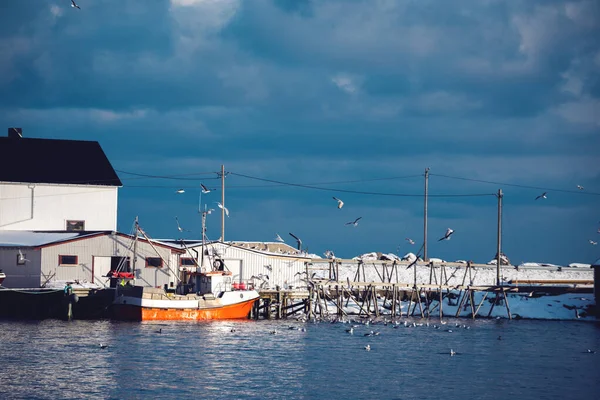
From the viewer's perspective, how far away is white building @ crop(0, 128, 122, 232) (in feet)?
237

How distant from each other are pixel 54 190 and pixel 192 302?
17.8 meters

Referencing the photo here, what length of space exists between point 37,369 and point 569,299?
150 feet

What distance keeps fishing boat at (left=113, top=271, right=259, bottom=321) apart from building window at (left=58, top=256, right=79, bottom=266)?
14.7ft

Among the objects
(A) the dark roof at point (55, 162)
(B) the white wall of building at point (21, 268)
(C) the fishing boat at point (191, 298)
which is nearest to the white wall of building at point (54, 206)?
(A) the dark roof at point (55, 162)

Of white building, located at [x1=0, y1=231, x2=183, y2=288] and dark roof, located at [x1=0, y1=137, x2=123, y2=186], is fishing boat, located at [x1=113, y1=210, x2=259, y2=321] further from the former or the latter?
dark roof, located at [x1=0, y1=137, x2=123, y2=186]

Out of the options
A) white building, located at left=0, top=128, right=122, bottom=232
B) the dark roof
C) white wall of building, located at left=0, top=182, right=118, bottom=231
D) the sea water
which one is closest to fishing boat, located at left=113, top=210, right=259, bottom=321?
the sea water

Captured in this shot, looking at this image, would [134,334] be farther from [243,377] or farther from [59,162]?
[59,162]

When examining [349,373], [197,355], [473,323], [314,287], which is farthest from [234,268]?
[349,373]

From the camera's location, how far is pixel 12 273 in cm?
6197

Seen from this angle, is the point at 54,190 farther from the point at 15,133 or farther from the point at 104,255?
the point at 104,255

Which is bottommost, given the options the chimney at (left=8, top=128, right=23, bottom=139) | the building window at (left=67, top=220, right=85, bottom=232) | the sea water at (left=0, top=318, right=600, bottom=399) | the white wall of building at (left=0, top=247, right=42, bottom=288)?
the sea water at (left=0, top=318, right=600, bottom=399)

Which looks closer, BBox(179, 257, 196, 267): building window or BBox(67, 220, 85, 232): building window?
BBox(179, 257, 196, 267): building window

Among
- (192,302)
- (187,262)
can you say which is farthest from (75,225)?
(192,302)

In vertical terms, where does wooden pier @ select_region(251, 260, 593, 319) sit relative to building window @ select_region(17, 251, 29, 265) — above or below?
below
